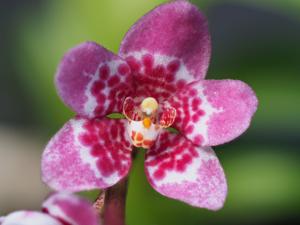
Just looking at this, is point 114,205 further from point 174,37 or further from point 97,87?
point 174,37

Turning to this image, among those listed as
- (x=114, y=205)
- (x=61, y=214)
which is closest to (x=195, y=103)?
(x=114, y=205)

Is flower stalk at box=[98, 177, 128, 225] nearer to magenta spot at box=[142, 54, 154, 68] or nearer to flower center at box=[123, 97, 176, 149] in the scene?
flower center at box=[123, 97, 176, 149]

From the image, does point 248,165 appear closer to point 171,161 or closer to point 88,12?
point 88,12

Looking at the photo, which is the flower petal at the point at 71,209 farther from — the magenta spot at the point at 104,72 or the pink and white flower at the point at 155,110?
the magenta spot at the point at 104,72

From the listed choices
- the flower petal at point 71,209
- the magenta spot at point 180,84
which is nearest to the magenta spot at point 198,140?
the magenta spot at point 180,84

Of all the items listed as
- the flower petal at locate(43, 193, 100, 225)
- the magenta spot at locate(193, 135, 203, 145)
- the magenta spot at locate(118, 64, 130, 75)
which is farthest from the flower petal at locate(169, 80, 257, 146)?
the flower petal at locate(43, 193, 100, 225)

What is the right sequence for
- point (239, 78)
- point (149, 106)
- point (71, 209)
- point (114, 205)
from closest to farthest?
1. point (71, 209)
2. point (114, 205)
3. point (149, 106)
4. point (239, 78)

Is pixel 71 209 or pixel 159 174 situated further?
pixel 159 174
